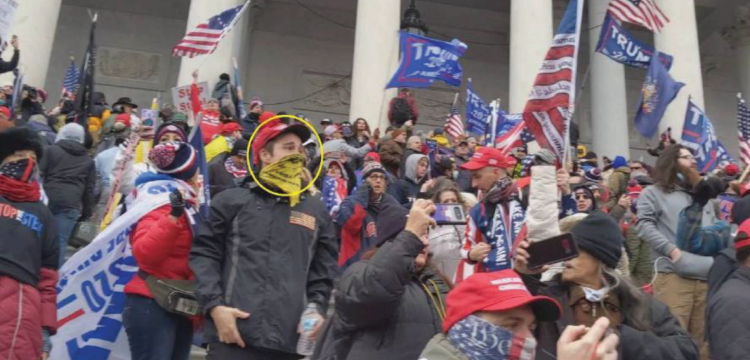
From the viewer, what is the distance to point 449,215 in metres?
3.50

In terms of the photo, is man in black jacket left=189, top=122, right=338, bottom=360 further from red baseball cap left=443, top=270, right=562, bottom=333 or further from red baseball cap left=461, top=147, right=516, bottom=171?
red baseball cap left=461, top=147, right=516, bottom=171

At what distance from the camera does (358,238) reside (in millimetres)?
6590

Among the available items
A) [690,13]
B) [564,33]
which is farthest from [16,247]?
[690,13]

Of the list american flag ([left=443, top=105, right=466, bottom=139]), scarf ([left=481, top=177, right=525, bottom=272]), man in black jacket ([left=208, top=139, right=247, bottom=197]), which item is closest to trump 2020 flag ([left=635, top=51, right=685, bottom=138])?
american flag ([left=443, top=105, right=466, bottom=139])

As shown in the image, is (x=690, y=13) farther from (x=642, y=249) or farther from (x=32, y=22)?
(x=32, y=22)

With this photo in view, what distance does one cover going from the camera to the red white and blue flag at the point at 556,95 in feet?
17.0

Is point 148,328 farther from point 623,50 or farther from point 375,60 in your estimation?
point 375,60

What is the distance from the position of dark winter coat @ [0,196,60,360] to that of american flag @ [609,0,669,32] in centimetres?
983

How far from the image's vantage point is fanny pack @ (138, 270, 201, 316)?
368cm

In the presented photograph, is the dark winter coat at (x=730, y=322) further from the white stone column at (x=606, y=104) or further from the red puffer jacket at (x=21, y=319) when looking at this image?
the white stone column at (x=606, y=104)

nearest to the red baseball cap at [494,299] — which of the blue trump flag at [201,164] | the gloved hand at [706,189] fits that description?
the blue trump flag at [201,164]

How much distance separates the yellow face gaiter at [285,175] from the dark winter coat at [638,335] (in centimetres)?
130

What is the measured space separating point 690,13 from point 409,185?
1207 centimetres

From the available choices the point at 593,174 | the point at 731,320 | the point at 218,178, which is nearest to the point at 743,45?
the point at 593,174
